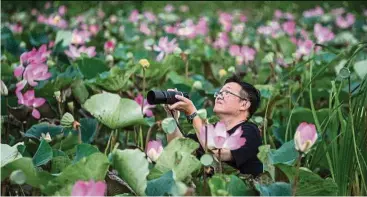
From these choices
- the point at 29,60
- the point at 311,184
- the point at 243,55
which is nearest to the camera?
the point at 311,184

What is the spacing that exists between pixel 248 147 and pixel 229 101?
0.47ft

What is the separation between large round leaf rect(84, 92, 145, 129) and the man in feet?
0.68

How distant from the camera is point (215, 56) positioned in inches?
141

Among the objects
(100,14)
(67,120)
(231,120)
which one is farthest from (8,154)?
(100,14)

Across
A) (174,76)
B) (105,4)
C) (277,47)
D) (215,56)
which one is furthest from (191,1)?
(174,76)

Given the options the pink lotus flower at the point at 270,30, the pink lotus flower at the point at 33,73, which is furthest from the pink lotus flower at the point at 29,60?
the pink lotus flower at the point at 270,30

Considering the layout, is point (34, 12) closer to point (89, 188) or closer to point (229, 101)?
point (229, 101)

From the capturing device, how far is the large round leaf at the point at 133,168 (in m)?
1.46

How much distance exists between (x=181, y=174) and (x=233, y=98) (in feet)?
1.29

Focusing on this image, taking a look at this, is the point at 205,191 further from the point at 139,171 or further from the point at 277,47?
the point at 277,47

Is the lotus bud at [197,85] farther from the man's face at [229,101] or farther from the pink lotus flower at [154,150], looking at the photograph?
the pink lotus flower at [154,150]

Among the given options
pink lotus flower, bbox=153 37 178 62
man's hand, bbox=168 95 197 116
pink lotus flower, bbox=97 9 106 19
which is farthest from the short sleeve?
pink lotus flower, bbox=97 9 106 19

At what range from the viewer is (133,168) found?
1472 millimetres

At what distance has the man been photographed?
67.5 inches
